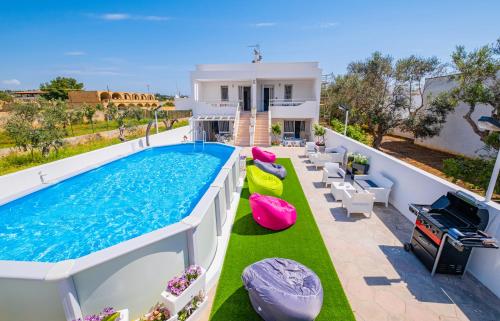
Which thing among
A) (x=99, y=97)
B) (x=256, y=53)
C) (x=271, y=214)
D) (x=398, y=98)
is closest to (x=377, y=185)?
(x=271, y=214)

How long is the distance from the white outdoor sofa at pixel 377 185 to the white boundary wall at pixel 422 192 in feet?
0.90

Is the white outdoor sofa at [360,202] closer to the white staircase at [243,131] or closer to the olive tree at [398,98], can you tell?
the white staircase at [243,131]

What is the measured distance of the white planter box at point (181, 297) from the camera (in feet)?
11.5

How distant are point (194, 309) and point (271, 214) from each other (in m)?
3.19

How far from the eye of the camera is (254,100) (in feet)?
70.8

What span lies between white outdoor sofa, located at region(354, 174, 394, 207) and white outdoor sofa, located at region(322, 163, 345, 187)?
2.38 feet

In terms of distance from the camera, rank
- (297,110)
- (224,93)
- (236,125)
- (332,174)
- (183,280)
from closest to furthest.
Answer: (183,280) → (332,174) → (236,125) → (297,110) → (224,93)

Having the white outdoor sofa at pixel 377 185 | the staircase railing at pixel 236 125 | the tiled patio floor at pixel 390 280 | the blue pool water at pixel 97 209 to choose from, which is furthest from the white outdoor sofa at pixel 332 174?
the staircase railing at pixel 236 125

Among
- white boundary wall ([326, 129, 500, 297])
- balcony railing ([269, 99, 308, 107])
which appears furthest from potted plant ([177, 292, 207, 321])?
balcony railing ([269, 99, 308, 107])

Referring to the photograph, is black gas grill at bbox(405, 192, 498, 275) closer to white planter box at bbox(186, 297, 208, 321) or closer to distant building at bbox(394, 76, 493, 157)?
white planter box at bbox(186, 297, 208, 321)

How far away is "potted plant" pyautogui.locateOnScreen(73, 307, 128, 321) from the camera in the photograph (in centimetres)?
300

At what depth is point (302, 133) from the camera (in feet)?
74.7

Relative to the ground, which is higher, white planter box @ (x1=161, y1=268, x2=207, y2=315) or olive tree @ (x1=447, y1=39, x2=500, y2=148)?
olive tree @ (x1=447, y1=39, x2=500, y2=148)

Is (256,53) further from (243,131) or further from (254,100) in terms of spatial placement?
(243,131)
